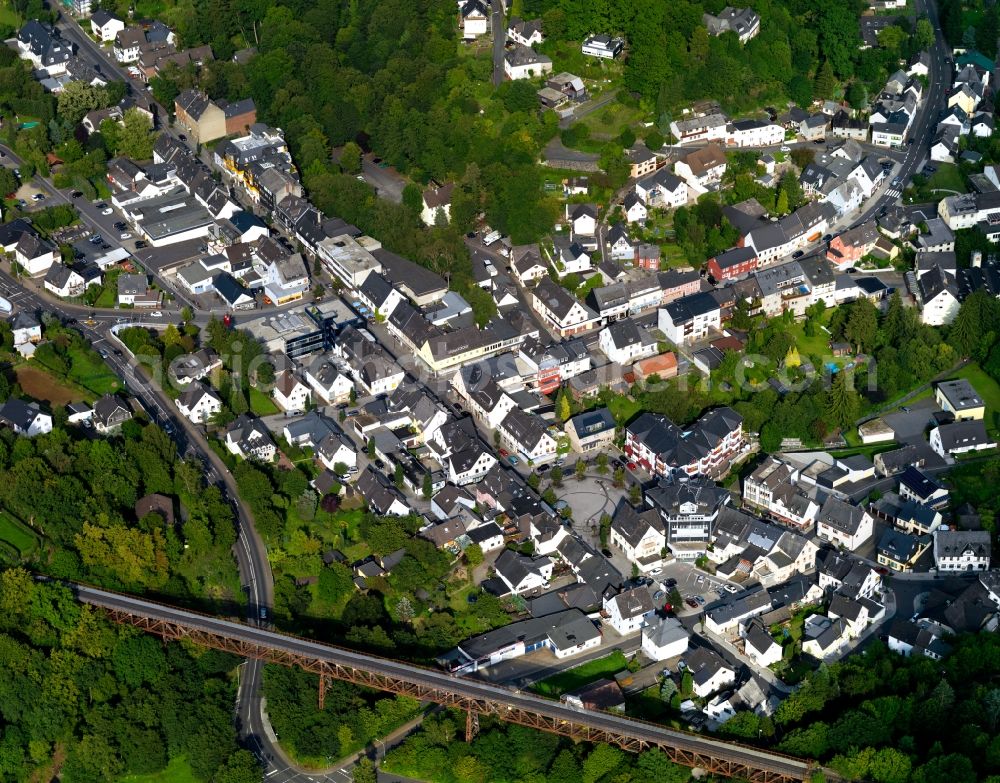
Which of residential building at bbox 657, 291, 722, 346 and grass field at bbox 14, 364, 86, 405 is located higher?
residential building at bbox 657, 291, 722, 346

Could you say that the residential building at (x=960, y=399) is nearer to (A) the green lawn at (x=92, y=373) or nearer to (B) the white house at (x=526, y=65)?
(B) the white house at (x=526, y=65)

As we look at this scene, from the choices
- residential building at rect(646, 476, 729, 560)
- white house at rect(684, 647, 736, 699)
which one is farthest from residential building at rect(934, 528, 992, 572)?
white house at rect(684, 647, 736, 699)

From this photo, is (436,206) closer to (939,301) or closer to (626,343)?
(626,343)

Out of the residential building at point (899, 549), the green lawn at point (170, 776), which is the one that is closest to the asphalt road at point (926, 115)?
the residential building at point (899, 549)

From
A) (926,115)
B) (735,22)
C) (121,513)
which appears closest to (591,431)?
(121,513)

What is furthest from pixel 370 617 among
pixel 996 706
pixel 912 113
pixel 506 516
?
pixel 912 113

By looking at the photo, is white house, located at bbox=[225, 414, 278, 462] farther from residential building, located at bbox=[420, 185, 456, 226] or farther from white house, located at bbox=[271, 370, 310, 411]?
residential building, located at bbox=[420, 185, 456, 226]


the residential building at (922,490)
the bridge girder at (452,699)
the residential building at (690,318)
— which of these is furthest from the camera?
the residential building at (690,318)
